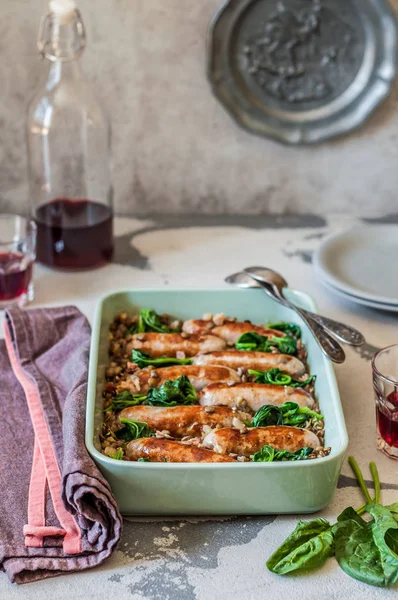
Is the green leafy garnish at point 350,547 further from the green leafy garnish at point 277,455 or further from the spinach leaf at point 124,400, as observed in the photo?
the spinach leaf at point 124,400

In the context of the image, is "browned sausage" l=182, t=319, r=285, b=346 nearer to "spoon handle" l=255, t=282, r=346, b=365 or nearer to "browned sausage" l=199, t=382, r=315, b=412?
"spoon handle" l=255, t=282, r=346, b=365

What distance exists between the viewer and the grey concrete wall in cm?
219

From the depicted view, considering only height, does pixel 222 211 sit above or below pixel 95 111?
below

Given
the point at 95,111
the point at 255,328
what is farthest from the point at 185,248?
the point at 255,328

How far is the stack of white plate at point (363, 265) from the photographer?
1.91 meters

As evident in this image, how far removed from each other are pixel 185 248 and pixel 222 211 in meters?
0.25

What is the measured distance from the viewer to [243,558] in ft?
4.10

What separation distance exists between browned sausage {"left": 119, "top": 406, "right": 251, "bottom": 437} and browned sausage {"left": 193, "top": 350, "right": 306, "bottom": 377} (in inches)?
6.6

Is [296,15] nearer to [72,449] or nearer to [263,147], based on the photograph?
[263,147]

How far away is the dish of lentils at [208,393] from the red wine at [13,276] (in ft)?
0.97

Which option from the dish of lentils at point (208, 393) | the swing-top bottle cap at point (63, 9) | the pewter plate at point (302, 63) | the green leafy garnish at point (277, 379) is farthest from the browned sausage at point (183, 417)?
the pewter plate at point (302, 63)

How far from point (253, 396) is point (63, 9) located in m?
0.93

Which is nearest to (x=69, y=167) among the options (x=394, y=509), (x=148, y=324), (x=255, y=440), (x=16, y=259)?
(x=16, y=259)

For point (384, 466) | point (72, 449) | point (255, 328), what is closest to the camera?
point (72, 449)
